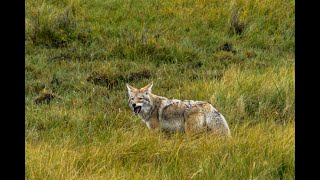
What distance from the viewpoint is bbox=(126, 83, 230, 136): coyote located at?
20.6 ft

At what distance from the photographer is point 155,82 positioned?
29.8 feet

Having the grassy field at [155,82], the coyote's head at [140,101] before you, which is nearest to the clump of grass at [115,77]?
the grassy field at [155,82]

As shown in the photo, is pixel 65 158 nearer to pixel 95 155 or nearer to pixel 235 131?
pixel 95 155

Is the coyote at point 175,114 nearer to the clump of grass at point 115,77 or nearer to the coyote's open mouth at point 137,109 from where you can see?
the coyote's open mouth at point 137,109

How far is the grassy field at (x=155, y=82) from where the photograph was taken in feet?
16.1

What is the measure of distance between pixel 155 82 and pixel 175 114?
249 cm

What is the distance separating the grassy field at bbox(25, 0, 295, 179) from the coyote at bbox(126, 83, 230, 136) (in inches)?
9.7

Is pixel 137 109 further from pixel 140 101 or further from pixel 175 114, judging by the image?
pixel 175 114

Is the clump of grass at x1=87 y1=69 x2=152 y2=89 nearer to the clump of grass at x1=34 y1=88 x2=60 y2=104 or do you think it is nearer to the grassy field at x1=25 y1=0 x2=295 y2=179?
the grassy field at x1=25 y1=0 x2=295 y2=179

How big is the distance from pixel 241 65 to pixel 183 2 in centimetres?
404

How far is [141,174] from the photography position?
15.6ft

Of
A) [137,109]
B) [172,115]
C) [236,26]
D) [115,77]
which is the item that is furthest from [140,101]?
[236,26]

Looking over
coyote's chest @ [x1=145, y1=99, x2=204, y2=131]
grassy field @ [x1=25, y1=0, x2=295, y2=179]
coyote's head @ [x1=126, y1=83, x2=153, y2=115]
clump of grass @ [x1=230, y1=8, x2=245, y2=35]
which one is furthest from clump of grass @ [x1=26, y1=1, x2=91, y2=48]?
coyote's chest @ [x1=145, y1=99, x2=204, y2=131]

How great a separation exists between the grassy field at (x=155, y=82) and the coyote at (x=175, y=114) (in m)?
0.25
